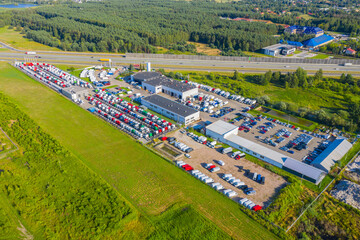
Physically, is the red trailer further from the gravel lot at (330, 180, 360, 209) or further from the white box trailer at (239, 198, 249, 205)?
the gravel lot at (330, 180, 360, 209)

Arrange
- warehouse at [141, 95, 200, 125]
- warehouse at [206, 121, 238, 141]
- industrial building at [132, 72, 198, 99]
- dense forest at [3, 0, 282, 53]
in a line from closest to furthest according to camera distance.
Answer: warehouse at [206, 121, 238, 141]
warehouse at [141, 95, 200, 125]
industrial building at [132, 72, 198, 99]
dense forest at [3, 0, 282, 53]

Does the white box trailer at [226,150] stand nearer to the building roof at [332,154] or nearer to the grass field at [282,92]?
the building roof at [332,154]

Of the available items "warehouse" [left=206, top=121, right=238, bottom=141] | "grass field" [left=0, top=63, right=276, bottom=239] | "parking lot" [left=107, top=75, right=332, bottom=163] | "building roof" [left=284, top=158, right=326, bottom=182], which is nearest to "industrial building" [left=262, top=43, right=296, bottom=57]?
"parking lot" [left=107, top=75, right=332, bottom=163]

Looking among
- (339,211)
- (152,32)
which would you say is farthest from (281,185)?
(152,32)

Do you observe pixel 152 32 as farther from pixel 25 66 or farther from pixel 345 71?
pixel 345 71

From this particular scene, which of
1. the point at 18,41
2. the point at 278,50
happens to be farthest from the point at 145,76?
the point at 18,41
